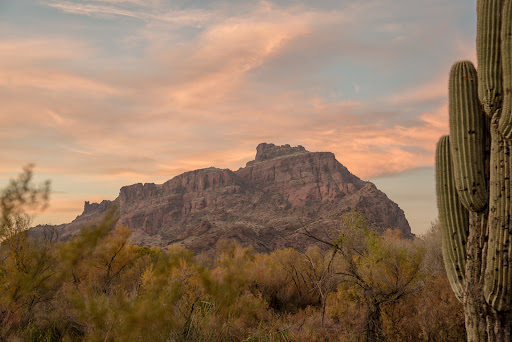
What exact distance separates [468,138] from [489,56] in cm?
144

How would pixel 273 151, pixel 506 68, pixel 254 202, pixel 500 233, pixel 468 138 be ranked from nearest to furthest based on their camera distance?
pixel 500 233, pixel 506 68, pixel 468 138, pixel 254 202, pixel 273 151

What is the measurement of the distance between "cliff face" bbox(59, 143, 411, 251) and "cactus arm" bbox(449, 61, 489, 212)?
5979 cm

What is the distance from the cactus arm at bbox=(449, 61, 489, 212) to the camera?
19.3ft

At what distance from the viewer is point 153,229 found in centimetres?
12025

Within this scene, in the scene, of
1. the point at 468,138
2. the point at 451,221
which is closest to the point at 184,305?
the point at 451,221

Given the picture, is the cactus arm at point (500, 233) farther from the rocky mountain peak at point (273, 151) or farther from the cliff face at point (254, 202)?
the rocky mountain peak at point (273, 151)

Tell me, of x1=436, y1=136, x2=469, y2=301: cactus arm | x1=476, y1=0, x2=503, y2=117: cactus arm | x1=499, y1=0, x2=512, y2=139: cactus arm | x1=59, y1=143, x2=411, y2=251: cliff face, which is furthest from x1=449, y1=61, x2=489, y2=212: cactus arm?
x1=59, y1=143, x2=411, y2=251: cliff face

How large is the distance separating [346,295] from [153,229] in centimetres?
11424

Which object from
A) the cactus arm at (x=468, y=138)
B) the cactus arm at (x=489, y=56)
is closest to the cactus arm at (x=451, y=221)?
the cactus arm at (x=468, y=138)

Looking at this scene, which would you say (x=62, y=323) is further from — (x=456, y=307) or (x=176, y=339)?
(x=456, y=307)

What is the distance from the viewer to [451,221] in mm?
6418

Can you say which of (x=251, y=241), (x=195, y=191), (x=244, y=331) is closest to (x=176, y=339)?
(x=244, y=331)

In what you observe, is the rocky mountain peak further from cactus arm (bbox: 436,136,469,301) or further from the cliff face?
cactus arm (bbox: 436,136,469,301)

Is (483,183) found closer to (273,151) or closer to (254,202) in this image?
(254,202)
